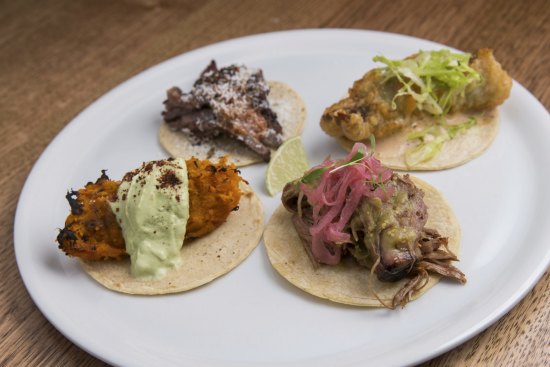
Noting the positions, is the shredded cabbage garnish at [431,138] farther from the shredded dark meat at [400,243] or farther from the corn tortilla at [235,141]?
the corn tortilla at [235,141]

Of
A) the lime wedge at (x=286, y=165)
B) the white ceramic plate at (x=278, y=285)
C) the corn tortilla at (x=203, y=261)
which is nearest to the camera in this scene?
the white ceramic plate at (x=278, y=285)

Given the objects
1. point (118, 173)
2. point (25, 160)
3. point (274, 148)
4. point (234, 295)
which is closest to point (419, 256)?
point (234, 295)

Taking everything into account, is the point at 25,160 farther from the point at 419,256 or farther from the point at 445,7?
the point at 445,7

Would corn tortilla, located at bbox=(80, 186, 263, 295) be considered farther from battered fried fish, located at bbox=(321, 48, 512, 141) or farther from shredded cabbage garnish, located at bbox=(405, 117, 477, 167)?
shredded cabbage garnish, located at bbox=(405, 117, 477, 167)

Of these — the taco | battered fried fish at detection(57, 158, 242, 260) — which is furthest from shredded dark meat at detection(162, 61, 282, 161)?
battered fried fish at detection(57, 158, 242, 260)

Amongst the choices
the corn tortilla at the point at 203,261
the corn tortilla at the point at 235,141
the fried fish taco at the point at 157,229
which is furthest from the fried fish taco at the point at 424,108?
the fried fish taco at the point at 157,229

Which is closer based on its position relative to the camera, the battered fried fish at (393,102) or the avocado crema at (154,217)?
the avocado crema at (154,217)

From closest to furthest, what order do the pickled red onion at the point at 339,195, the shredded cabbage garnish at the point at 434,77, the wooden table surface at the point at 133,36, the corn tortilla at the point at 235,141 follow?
1. the pickled red onion at the point at 339,195
2. the shredded cabbage garnish at the point at 434,77
3. the corn tortilla at the point at 235,141
4. the wooden table surface at the point at 133,36
